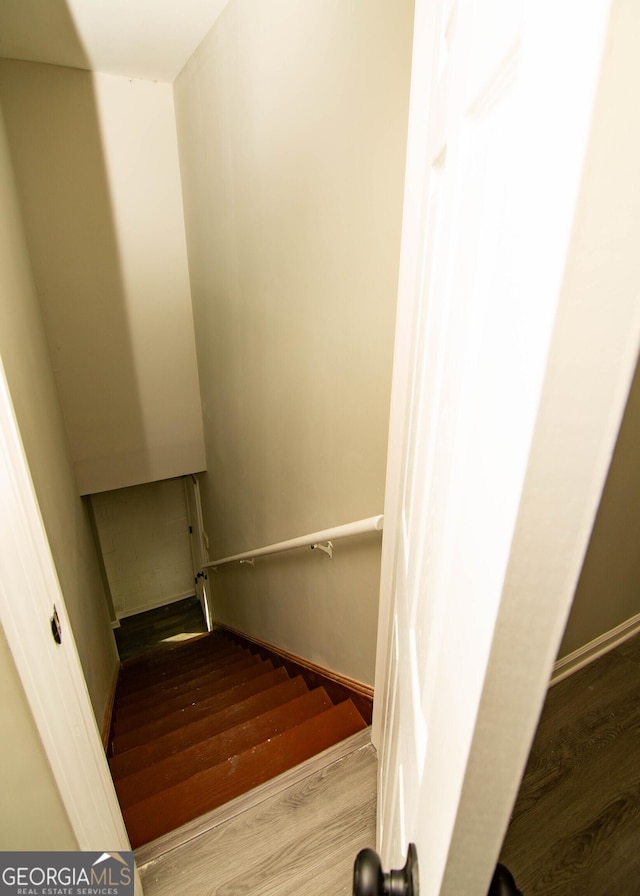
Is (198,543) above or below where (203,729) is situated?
below

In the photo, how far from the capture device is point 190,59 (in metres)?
2.25

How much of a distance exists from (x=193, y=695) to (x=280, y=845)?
1.37m

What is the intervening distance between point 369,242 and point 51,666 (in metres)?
1.20

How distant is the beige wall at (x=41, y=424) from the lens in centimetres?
152

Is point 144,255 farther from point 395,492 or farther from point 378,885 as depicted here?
point 378,885

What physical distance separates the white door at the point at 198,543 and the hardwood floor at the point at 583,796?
3.09 m

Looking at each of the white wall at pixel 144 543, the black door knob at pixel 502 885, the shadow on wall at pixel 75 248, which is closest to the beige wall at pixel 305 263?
the shadow on wall at pixel 75 248

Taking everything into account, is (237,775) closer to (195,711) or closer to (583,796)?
(195,711)

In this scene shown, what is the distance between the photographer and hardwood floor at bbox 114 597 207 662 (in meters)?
4.62

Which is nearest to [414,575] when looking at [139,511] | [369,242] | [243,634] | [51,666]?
[51,666]

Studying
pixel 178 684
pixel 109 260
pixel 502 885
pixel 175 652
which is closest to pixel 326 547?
pixel 502 885

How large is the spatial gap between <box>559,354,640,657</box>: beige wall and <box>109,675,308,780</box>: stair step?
120cm

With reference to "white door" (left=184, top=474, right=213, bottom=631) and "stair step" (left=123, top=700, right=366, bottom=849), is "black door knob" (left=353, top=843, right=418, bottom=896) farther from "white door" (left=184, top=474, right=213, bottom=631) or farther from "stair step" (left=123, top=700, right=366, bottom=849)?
"white door" (left=184, top=474, right=213, bottom=631)

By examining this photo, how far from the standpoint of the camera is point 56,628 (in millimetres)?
914
